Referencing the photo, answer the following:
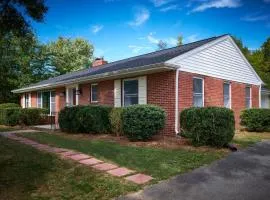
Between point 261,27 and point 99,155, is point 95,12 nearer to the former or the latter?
point 99,155

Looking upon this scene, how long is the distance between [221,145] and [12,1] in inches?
270

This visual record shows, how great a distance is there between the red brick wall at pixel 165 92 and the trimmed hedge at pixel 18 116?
29.3ft

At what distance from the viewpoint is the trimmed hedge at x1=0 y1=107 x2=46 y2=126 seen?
15.7 metres

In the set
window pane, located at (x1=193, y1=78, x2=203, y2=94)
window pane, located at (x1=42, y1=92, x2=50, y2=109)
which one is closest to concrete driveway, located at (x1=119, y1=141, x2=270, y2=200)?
window pane, located at (x1=193, y1=78, x2=203, y2=94)

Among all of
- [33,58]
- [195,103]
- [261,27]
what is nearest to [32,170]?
[195,103]

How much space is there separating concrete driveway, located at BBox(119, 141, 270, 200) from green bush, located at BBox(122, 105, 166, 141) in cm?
301

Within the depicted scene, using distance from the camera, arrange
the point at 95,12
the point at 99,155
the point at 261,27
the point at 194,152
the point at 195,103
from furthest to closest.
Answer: the point at 261,27
the point at 95,12
the point at 195,103
the point at 194,152
the point at 99,155

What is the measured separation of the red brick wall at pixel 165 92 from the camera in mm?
10047

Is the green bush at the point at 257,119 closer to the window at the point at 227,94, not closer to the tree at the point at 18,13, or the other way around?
the window at the point at 227,94

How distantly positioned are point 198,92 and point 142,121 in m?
3.86

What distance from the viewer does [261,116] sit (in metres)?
12.0

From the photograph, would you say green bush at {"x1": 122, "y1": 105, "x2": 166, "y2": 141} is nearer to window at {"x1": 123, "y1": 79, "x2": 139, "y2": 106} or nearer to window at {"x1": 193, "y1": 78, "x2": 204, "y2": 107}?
window at {"x1": 123, "y1": 79, "x2": 139, "y2": 106}

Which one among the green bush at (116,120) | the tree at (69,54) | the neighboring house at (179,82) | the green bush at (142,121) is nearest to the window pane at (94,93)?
the neighboring house at (179,82)

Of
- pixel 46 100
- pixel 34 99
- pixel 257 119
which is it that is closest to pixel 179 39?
pixel 34 99
